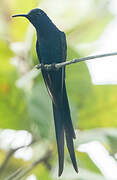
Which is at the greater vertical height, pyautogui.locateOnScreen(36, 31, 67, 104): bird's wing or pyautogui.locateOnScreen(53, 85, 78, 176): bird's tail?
pyautogui.locateOnScreen(36, 31, 67, 104): bird's wing

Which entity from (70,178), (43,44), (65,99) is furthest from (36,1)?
(70,178)

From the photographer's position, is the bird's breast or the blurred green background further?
the blurred green background

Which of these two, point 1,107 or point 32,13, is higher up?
point 32,13

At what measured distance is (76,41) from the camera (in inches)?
→ 30.6

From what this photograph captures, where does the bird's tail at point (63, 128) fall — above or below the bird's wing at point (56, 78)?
below

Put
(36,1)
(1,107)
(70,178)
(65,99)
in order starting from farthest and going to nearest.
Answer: (1,107) < (70,178) < (36,1) < (65,99)

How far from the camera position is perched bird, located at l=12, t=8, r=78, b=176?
1.53 feet

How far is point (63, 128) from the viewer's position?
1.65ft

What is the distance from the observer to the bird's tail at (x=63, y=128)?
45 centimetres

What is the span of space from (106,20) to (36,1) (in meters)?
0.22

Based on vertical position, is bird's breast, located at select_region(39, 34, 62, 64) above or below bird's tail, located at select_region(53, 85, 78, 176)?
above

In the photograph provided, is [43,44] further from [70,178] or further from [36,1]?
[70,178]

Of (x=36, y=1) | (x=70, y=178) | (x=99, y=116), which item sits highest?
(x=36, y=1)

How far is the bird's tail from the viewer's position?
45 cm
